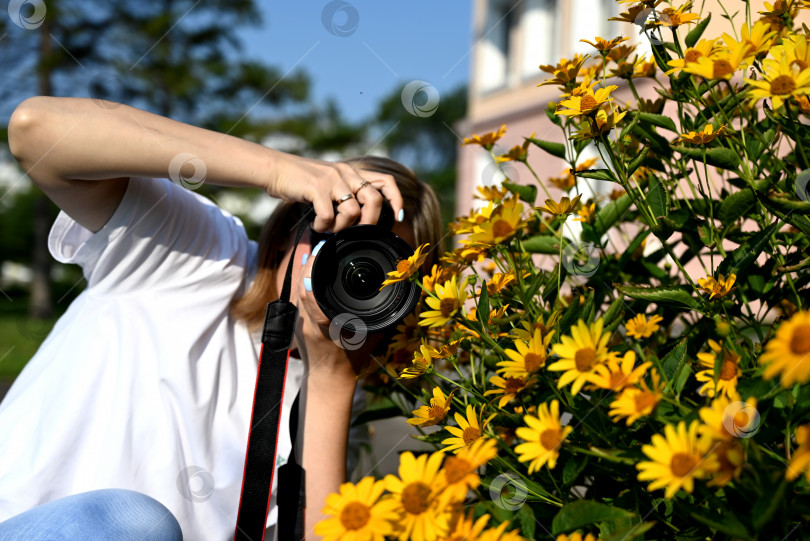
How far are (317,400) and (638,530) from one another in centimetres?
72

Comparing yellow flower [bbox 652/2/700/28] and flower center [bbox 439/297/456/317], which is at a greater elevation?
yellow flower [bbox 652/2/700/28]

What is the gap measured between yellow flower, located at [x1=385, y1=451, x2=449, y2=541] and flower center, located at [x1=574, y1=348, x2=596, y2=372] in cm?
11

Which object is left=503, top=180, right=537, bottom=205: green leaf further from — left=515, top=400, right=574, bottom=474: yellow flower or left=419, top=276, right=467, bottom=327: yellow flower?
left=515, top=400, right=574, bottom=474: yellow flower

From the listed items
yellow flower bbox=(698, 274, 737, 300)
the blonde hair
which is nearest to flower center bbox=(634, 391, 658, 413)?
yellow flower bbox=(698, 274, 737, 300)

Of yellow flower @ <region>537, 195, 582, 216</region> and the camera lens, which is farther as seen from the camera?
the camera lens

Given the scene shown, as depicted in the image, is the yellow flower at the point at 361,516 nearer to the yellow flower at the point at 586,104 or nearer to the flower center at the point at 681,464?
the flower center at the point at 681,464

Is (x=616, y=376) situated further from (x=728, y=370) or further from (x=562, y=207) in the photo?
(x=562, y=207)

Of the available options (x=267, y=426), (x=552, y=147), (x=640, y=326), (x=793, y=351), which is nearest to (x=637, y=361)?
(x=640, y=326)

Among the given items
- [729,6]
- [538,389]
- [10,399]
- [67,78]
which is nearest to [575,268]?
[538,389]

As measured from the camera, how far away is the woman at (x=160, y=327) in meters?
0.89

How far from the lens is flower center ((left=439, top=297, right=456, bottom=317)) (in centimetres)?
58

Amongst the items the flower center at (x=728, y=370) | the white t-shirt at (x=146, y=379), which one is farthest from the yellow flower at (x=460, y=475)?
the white t-shirt at (x=146, y=379)

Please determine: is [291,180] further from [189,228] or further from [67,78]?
[67,78]

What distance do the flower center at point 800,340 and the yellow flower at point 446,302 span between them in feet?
0.91
